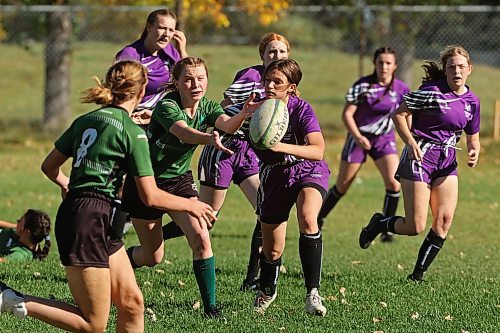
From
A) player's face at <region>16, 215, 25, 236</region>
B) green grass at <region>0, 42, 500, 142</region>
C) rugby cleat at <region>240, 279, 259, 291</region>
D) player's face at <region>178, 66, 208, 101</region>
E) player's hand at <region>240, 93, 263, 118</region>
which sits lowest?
green grass at <region>0, 42, 500, 142</region>

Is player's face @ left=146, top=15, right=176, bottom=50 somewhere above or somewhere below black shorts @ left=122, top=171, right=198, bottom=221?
above

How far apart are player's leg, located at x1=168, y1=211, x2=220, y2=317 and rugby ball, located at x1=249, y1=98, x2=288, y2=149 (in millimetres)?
701

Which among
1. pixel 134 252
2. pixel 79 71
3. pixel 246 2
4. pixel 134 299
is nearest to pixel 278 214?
pixel 134 252

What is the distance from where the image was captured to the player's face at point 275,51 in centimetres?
767

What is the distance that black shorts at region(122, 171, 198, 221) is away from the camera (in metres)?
6.50

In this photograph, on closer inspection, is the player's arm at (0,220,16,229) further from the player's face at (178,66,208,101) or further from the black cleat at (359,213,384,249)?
the black cleat at (359,213,384,249)

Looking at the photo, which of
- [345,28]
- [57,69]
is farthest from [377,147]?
[345,28]

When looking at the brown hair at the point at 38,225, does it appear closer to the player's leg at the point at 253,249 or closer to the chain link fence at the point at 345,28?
the player's leg at the point at 253,249

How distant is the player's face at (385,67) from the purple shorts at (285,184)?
4.02 meters

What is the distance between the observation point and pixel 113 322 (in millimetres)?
6355

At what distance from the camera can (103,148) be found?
5.13 meters

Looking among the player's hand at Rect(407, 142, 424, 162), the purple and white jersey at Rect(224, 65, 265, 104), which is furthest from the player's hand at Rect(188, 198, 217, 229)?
the player's hand at Rect(407, 142, 424, 162)

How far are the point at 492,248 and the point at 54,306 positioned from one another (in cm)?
694

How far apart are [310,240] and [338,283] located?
124 centimetres
